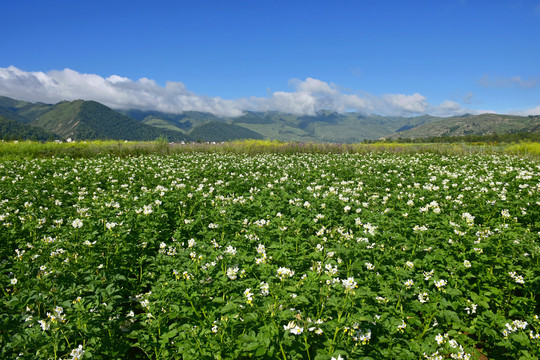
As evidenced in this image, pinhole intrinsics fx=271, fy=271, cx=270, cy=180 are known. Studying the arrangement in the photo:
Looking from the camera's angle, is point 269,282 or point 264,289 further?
point 269,282

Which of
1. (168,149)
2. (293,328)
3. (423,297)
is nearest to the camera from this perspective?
(293,328)

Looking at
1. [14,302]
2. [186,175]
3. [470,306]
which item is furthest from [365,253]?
[186,175]

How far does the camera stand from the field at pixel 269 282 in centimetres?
304

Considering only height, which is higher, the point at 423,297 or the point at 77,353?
the point at 423,297

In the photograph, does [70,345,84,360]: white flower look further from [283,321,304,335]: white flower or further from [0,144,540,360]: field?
[283,321,304,335]: white flower

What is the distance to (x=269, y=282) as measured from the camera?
339 centimetres

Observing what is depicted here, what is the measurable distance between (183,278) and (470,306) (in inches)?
170

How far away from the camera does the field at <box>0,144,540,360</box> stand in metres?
3.04

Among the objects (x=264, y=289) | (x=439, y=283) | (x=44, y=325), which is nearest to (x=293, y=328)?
(x=264, y=289)

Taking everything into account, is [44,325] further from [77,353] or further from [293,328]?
[293,328]

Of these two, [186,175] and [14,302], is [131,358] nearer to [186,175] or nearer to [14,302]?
[14,302]

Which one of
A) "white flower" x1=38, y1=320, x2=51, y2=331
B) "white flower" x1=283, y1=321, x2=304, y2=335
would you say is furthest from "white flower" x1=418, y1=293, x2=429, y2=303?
"white flower" x1=38, y1=320, x2=51, y2=331

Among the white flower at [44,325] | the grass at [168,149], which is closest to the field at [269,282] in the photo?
the white flower at [44,325]

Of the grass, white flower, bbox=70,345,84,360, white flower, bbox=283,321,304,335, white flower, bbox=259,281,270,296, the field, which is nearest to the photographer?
white flower, bbox=283,321,304,335
